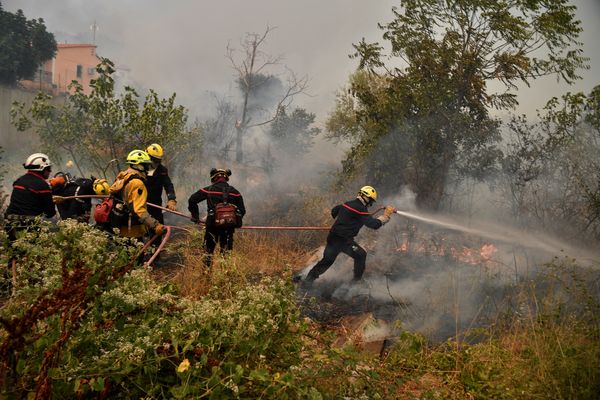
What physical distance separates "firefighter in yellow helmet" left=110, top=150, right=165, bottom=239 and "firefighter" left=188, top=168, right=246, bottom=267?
76 centimetres

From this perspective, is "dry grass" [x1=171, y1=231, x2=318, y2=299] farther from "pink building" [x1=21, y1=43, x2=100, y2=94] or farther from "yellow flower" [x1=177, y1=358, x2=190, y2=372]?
"pink building" [x1=21, y1=43, x2=100, y2=94]

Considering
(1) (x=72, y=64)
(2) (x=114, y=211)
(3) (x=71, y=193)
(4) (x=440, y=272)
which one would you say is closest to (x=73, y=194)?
(3) (x=71, y=193)

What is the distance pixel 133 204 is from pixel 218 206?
1096 millimetres

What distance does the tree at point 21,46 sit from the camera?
2564 centimetres

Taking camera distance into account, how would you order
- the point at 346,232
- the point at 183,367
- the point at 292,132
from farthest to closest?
the point at 292,132 → the point at 346,232 → the point at 183,367

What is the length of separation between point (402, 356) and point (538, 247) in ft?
16.8

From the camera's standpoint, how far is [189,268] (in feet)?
18.1

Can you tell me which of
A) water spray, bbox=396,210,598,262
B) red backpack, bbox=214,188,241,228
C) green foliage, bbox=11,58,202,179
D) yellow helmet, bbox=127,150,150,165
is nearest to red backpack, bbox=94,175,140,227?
yellow helmet, bbox=127,150,150,165

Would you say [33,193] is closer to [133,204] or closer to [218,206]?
[133,204]

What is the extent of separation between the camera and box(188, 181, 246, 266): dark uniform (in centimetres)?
639

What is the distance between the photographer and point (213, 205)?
6.36 m

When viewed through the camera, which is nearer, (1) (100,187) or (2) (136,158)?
(2) (136,158)

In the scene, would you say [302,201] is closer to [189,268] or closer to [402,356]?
[189,268]

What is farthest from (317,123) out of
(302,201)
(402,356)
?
(402,356)
